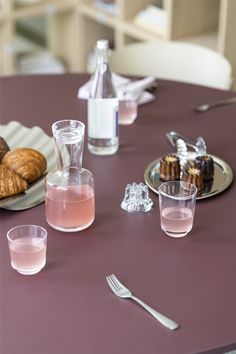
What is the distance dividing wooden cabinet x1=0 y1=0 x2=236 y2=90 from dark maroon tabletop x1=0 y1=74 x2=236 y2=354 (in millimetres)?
1420

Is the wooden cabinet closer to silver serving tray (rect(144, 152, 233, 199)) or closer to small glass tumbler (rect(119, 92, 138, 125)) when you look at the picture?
small glass tumbler (rect(119, 92, 138, 125))

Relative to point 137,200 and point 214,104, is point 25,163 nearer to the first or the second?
point 137,200

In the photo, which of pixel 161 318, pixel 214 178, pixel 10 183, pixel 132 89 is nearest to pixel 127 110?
pixel 132 89

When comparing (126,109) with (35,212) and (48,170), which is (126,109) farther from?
(35,212)

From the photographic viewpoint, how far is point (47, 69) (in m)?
3.82

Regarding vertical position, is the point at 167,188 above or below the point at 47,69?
above

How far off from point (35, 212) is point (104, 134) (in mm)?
327

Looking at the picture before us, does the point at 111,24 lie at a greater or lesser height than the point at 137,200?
lesser

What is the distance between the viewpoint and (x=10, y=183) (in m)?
1.55

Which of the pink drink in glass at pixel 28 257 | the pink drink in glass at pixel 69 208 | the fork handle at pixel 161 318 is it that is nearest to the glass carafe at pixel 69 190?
the pink drink in glass at pixel 69 208

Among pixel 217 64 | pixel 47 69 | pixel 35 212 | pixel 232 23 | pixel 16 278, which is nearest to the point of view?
pixel 16 278

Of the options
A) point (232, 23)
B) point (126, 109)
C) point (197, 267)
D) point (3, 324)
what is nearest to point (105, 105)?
point (126, 109)

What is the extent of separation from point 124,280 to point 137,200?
258 millimetres

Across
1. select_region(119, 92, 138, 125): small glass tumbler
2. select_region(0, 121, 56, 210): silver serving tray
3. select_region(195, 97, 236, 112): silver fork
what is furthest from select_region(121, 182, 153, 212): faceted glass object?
select_region(195, 97, 236, 112): silver fork
